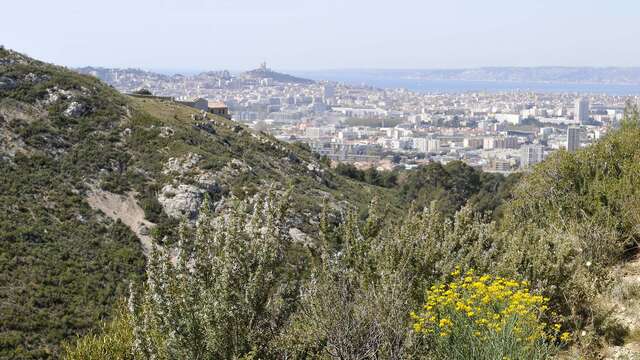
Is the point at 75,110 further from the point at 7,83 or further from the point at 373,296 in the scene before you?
the point at 373,296

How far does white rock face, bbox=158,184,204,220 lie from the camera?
2686 cm

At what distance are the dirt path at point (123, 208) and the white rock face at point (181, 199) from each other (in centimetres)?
119

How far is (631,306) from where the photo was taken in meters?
6.13

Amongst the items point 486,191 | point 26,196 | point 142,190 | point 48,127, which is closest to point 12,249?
point 26,196

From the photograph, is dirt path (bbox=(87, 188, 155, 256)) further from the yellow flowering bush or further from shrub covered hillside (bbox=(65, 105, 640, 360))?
the yellow flowering bush

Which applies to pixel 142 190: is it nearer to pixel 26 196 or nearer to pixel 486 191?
pixel 26 196

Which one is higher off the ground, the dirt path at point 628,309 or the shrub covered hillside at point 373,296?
the shrub covered hillside at point 373,296

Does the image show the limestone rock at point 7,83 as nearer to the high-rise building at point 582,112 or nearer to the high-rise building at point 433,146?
the high-rise building at point 433,146

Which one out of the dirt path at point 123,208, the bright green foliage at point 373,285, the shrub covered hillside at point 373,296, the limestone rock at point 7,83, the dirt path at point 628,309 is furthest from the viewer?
the limestone rock at point 7,83

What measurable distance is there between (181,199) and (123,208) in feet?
8.53

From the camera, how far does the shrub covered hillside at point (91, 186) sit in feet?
57.9

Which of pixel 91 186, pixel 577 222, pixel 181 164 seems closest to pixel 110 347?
pixel 577 222

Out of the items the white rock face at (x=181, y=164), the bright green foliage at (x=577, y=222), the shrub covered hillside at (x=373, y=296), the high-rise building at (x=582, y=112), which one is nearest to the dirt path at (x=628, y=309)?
the shrub covered hillside at (x=373, y=296)

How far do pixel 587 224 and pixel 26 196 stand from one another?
21.8 m
